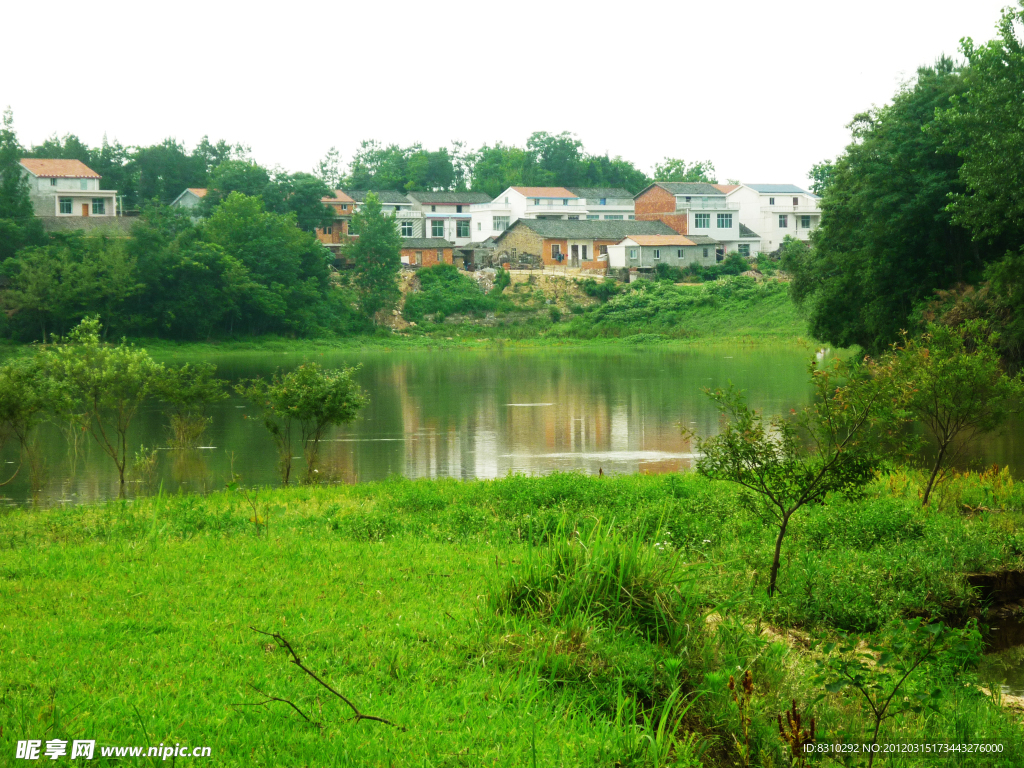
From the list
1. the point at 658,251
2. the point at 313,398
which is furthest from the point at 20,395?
the point at 658,251

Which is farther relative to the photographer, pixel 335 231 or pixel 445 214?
pixel 445 214

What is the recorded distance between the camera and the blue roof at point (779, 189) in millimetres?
89500

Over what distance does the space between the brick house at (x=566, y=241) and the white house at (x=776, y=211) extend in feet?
33.9

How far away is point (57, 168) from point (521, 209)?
39436 mm

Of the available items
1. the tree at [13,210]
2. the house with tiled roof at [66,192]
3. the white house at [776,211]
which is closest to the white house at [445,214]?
the white house at [776,211]

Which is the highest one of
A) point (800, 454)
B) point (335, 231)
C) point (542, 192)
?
point (542, 192)

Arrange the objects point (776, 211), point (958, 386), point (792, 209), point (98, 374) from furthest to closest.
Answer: point (792, 209) < point (776, 211) < point (98, 374) < point (958, 386)

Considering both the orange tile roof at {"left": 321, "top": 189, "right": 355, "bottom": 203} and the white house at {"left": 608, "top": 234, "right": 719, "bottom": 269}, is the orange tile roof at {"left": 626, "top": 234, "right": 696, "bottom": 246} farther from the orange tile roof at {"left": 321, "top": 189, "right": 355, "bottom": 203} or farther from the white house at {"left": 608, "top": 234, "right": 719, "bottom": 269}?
the orange tile roof at {"left": 321, "top": 189, "right": 355, "bottom": 203}

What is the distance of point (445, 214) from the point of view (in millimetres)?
92125

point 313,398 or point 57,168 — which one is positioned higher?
point 57,168

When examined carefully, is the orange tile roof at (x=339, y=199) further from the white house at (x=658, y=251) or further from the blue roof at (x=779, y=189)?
the blue roof at (x=779, y=189)

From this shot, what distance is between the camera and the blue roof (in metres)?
89.5

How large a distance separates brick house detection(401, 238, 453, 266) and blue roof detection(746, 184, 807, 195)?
1172 inches

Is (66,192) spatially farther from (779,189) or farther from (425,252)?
(779,189)
